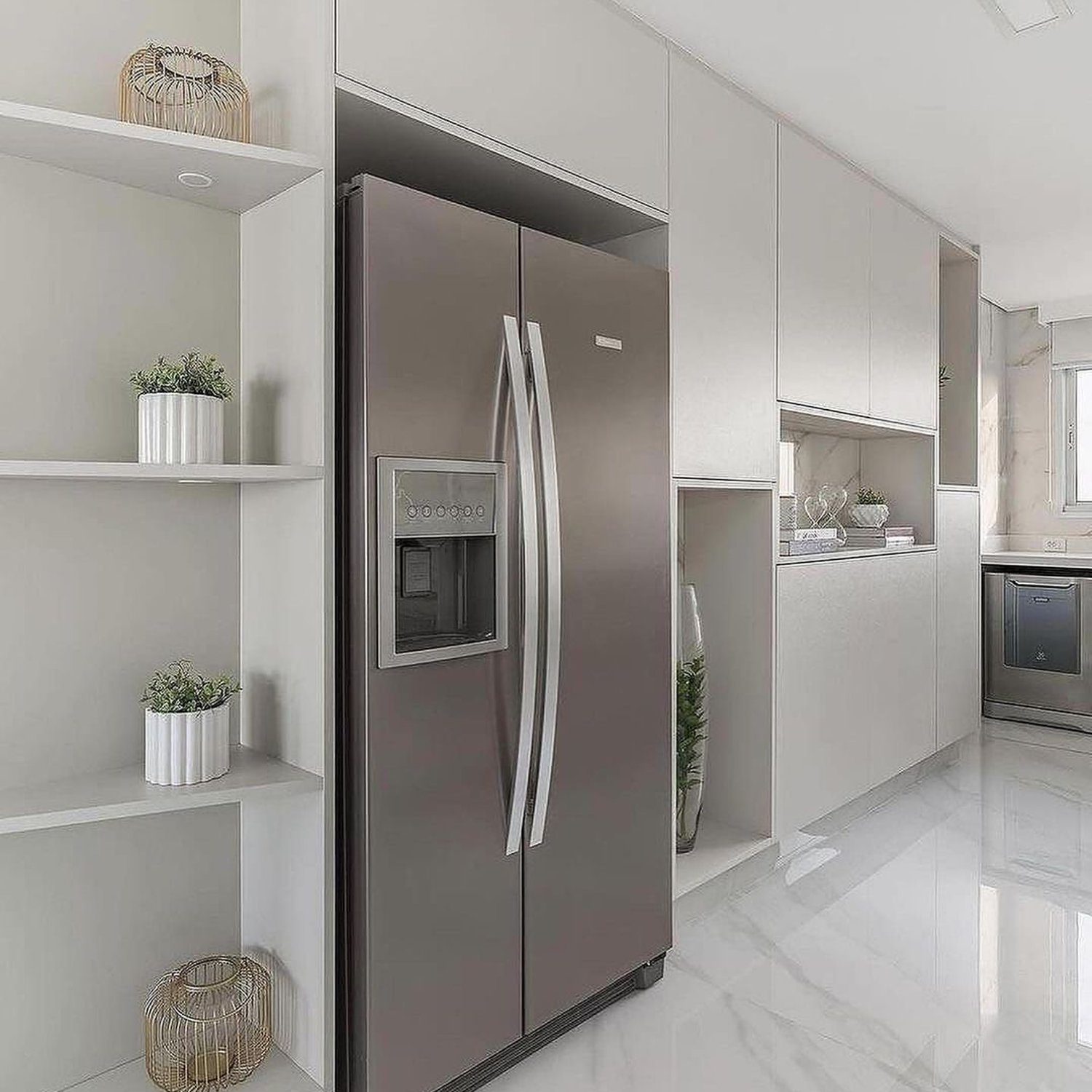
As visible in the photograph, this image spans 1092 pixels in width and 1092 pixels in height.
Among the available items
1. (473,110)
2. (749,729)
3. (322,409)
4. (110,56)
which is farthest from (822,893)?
(110,56)

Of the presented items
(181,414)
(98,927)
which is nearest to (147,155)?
(181,414)

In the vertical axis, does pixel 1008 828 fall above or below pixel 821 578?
below

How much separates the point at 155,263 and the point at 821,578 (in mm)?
2250

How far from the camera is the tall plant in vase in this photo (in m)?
2.82

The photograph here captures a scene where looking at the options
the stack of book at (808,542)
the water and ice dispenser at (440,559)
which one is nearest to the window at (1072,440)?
the stack of book at (808,542)

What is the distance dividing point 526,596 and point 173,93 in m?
1.13

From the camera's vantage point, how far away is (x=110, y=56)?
1777mm

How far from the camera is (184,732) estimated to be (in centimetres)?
166

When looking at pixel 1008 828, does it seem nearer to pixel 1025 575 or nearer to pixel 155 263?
pixel 1025 575

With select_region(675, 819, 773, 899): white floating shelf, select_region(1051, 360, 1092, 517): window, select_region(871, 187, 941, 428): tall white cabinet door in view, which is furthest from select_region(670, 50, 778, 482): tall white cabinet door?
select_region(1051, 360, 1092, 517): window

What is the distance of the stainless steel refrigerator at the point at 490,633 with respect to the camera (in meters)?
A: 1.72

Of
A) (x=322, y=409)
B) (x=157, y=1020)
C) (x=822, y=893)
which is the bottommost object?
(x=822, y=893)

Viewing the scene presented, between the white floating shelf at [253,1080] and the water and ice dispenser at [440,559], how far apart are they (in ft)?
2.64

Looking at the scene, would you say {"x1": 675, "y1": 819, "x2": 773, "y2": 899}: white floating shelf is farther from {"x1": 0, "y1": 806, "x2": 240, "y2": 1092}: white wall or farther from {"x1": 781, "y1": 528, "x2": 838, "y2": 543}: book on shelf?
{"x1": 0, "y1": 806, "x2": 240, "y2": 1092}: white wall
